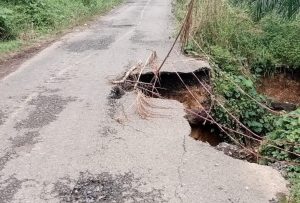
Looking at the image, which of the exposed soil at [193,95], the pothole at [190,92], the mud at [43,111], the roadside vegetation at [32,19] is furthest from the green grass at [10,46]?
the exposed soil at [193,95]

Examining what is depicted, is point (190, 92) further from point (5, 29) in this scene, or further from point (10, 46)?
point (5, 29)

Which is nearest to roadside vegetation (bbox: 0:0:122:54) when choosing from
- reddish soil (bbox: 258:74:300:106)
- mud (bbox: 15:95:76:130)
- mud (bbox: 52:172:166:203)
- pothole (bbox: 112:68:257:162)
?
mud (bbox: 15:95:76:130)

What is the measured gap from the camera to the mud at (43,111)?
17.9ft

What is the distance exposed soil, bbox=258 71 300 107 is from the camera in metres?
9.52

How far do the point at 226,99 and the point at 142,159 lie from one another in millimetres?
3022

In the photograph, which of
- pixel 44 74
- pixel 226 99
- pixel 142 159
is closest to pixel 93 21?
pixel 44 74

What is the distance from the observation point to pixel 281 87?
963 centimetres

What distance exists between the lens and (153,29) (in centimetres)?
1361

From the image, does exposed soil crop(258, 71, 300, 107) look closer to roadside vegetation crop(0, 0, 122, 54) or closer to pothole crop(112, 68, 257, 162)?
pothole crop(112, 68, 257, 162)

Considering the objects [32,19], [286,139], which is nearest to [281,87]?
[286,139]

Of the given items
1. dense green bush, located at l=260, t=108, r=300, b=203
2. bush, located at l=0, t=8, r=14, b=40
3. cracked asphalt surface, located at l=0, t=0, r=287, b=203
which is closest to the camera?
cracked asphalt surface, located at l=0, t=0, r=287, b=203

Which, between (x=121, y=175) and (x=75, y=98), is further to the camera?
(x=75, y=98)

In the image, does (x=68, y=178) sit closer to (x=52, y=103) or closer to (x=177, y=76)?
(x=52, y=103)

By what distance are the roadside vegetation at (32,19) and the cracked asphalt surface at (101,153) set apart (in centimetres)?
369
